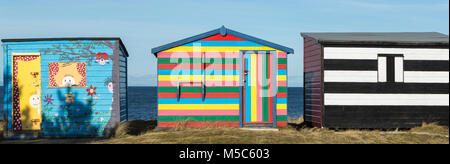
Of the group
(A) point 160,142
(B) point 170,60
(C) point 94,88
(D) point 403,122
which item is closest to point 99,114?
(C) point 94,88

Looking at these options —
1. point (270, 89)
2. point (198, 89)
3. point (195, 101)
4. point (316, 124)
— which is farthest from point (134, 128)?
point (316, 124)

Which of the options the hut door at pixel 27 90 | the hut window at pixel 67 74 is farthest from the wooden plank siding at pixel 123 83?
the hut door at pixel 27 90

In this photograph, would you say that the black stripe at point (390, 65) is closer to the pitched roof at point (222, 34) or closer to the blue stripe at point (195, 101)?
the pitched roof at point (222, 34)

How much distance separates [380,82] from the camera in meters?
14.6

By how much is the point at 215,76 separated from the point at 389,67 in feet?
17.2

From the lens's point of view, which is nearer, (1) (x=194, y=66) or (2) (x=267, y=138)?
(2) (x=267, y=138)

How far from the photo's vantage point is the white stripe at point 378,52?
14305 mm

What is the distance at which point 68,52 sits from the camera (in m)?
14.1

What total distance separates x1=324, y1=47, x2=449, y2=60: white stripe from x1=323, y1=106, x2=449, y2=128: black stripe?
4.95 feet

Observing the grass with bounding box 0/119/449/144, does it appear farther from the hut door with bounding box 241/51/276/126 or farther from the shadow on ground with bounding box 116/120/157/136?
the hut door with bounding box 241/51/276/126

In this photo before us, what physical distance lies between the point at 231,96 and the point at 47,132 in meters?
5.49

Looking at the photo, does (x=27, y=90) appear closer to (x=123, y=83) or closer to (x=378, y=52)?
(x=123, y=83)

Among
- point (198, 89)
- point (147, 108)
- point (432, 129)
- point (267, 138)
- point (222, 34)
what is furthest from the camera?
point (147, 108)

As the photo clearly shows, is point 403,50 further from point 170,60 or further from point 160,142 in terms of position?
point 160,142
